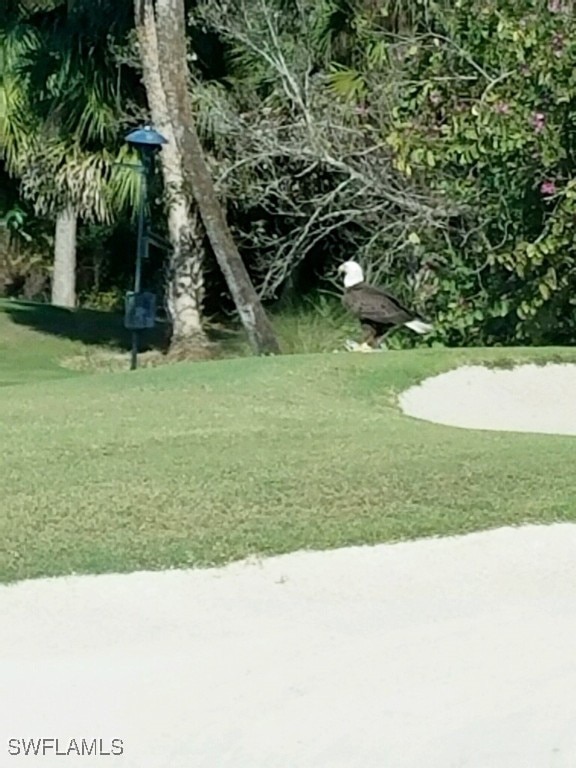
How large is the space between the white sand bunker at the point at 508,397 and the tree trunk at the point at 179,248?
7592 millimetres

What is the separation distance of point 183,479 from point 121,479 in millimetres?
322

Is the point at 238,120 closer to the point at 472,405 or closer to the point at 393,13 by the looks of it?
the point at 393,13

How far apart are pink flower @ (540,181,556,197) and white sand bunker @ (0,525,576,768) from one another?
26.2 feet

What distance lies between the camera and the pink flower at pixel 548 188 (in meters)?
14.2

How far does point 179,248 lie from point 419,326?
21.2ft

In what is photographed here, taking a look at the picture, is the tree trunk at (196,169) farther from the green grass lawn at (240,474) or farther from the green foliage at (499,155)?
the green grass lawn at (240,474)

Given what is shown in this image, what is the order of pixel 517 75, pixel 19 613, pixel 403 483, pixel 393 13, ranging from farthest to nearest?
pixel 393 13 → pixel 517 75 → pixel 403 483 → pixel 19 613

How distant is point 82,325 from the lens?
23.9 meters

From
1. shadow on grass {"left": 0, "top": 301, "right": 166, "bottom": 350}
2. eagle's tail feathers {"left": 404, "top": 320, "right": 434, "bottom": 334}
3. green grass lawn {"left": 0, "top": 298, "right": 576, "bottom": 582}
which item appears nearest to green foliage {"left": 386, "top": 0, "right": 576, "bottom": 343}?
eagle's tail feathers {"left": 404, "top": 320, "right": 434, "bottom": 334}

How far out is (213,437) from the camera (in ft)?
29.3

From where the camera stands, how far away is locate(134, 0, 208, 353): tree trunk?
1894cm

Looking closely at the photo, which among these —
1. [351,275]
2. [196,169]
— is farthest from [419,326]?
[196,169]

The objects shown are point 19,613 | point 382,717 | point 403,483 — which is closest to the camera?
point 382,717

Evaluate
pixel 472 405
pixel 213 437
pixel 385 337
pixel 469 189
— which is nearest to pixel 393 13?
pixel 469 189
